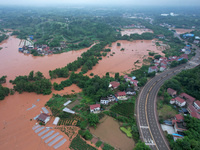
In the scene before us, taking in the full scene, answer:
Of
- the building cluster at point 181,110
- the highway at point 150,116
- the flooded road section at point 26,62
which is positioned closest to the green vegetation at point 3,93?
the flooded road section at point 26,62

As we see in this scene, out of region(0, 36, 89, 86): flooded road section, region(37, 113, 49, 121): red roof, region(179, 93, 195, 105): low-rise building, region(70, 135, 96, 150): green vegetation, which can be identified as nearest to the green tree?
region(70, 135, 96, 150): green vegetation

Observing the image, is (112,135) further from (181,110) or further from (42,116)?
(181,110)

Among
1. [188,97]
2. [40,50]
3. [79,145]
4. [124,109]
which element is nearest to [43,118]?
[79,145]

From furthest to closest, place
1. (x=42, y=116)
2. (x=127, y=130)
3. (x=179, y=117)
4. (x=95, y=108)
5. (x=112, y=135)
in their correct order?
(x=95, y=108)
(x=42, y=116)
(x=179, y=117)
(x=127, y=130)
(x=112, y=135)

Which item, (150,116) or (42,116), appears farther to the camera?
(150,116)

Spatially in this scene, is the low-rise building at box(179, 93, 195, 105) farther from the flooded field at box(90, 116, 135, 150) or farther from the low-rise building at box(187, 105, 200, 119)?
the flooded field at box(90, 116, 135, 150)

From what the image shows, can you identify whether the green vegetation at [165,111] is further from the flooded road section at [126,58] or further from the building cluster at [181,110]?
the flooded road section at [126,58]

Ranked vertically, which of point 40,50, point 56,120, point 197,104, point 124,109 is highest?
point 40,50

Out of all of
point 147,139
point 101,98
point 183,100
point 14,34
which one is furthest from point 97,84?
point 14,34
